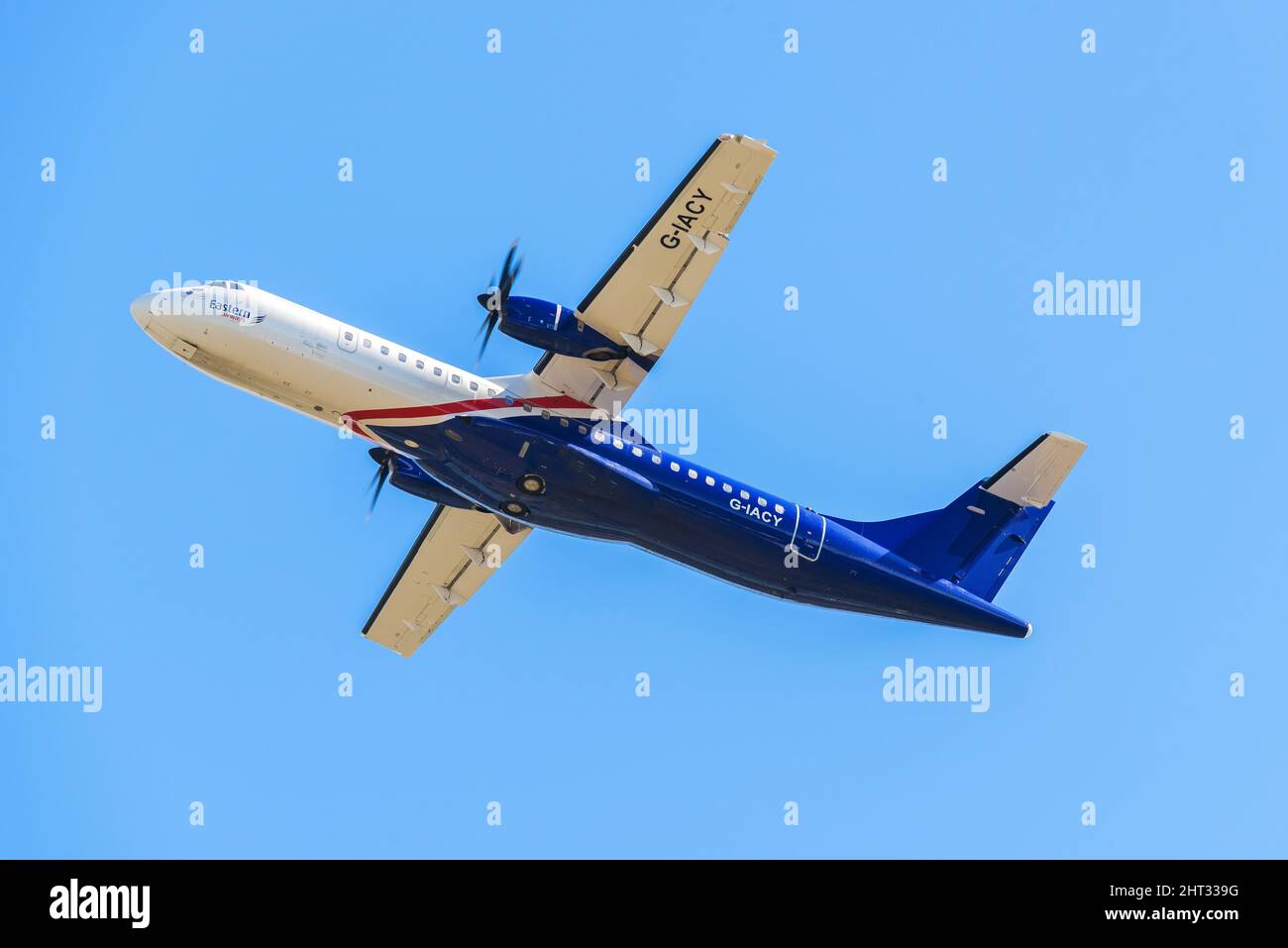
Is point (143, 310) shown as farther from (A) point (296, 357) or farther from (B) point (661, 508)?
(B) point (661, 508)

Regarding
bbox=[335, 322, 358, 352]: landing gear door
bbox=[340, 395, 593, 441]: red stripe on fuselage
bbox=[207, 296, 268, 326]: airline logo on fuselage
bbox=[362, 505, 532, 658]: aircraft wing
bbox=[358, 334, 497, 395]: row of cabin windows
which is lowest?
bbox=[362, 505, 532, 658]: aircraft wing

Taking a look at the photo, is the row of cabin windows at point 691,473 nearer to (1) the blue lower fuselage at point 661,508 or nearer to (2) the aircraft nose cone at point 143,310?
(1) the blue lower fuselage at point 661,508

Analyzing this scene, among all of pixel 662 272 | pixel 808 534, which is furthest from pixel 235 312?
pixel 808 534

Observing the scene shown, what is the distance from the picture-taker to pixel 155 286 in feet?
69.4

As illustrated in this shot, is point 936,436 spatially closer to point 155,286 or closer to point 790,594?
point 790,594

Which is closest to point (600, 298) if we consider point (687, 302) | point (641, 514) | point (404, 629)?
point (687, 302)

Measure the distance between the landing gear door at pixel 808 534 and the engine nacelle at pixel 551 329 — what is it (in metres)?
3.90

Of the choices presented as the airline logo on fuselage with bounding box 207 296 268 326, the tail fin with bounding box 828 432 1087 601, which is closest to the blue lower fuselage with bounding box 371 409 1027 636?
the tail fin with bounding box 828 432 1087 601

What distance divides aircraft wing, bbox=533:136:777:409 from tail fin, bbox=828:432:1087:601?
187 inches

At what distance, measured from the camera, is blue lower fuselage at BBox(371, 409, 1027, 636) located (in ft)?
70.3

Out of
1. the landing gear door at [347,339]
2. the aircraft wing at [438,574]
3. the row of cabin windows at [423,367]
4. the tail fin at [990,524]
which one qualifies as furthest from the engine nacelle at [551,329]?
the tail fin at [990,524]

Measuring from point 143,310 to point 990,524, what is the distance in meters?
13.5

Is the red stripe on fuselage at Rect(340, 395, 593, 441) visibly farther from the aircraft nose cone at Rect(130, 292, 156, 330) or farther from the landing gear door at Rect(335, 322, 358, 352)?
the aircraft nose cone at Rect(130, 292, 156, 330)

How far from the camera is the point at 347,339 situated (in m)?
21.1
